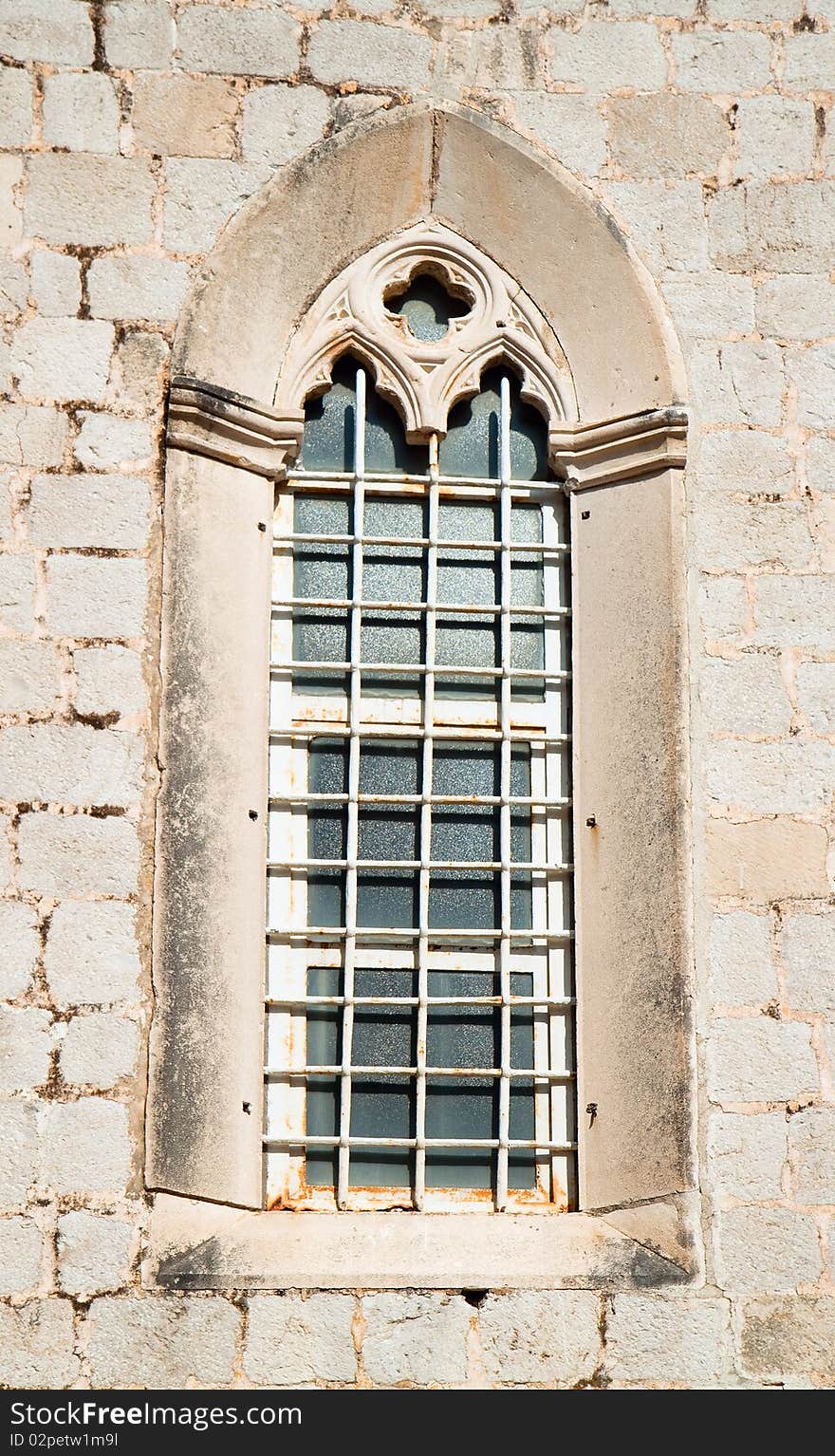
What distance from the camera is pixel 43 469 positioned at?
517 cm

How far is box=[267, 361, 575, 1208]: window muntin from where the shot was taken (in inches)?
200

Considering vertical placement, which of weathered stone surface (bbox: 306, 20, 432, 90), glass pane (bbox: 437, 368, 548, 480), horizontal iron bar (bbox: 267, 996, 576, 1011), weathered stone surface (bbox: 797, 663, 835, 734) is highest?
weathered stone surface (bbox: 306, 20, 432, 90)

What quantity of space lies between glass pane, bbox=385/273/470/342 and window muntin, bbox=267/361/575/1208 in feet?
0.75

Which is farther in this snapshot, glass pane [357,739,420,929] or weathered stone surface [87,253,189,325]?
weathered stone surface [87,253,189,325]

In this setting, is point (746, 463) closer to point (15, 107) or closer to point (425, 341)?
point (425, 341)

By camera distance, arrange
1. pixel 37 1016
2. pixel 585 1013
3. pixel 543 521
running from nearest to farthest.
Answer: pixel 37 1016 → pixel 585 1013 → pixel 543 521

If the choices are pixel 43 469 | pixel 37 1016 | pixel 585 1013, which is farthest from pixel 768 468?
pixel 37 1016

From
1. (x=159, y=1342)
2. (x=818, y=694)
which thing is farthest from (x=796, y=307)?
(x=159, y=1342)

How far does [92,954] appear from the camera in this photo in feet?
15.9

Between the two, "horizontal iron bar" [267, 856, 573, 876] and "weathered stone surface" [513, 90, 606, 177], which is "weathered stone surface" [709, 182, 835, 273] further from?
"horizontal iron bar" [267, 856, 573, 876]

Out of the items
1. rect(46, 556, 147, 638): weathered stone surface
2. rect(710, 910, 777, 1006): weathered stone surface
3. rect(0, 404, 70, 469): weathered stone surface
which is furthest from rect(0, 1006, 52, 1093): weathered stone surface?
rect(710, 910, 777, 1006): weathered stone surface

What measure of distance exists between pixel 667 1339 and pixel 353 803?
5.19 ft

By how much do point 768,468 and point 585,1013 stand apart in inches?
62.0

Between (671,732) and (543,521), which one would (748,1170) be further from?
(543,521)
